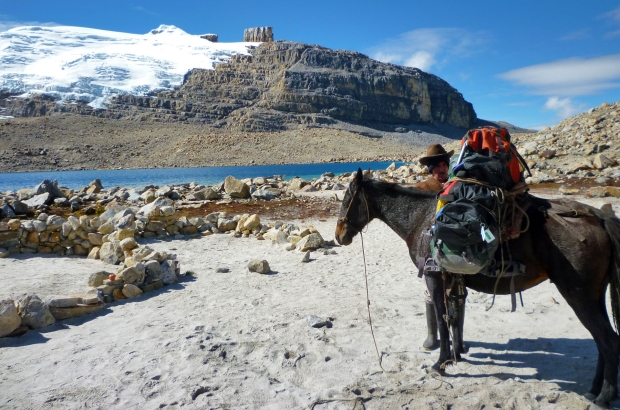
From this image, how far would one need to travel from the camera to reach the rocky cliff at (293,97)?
112250mm

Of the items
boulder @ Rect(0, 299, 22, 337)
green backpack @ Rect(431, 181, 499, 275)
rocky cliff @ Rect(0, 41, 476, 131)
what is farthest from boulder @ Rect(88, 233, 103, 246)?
rocky cliff @ Rect(0, 41, 476, 131)

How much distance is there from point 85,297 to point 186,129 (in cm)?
9967

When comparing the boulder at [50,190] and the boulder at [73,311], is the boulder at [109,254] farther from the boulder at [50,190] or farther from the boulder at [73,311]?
the boulder at [50,190]

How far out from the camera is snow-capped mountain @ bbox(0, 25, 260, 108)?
126 meters

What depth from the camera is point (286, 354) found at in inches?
168

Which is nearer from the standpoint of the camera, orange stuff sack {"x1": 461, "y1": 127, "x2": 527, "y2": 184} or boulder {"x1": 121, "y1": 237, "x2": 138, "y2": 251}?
orange stuff sack {"x1": 461, "y1": 127, "x2": 527, "y2": 184}

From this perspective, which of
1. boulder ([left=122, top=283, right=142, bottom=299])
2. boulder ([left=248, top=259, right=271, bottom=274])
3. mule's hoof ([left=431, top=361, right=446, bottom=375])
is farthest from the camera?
boulder ([left=248, top=259, right=271, bottom=274])

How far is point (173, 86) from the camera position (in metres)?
135

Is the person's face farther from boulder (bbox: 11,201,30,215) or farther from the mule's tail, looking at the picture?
boulder (bbox: 11,201,30,215)

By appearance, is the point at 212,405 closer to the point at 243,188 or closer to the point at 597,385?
the point at 597,385

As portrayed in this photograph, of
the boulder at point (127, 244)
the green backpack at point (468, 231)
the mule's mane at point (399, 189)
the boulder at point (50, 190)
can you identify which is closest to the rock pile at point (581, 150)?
the mule's mane at point (399, 189)

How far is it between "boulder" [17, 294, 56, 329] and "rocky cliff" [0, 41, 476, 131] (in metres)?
105

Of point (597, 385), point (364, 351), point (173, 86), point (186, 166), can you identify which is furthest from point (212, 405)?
point (173, 86)

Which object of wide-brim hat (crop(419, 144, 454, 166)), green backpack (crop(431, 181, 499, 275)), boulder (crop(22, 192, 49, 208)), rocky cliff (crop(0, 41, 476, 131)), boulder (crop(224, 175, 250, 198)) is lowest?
boulder (crop(22, 192, 49, 208))
